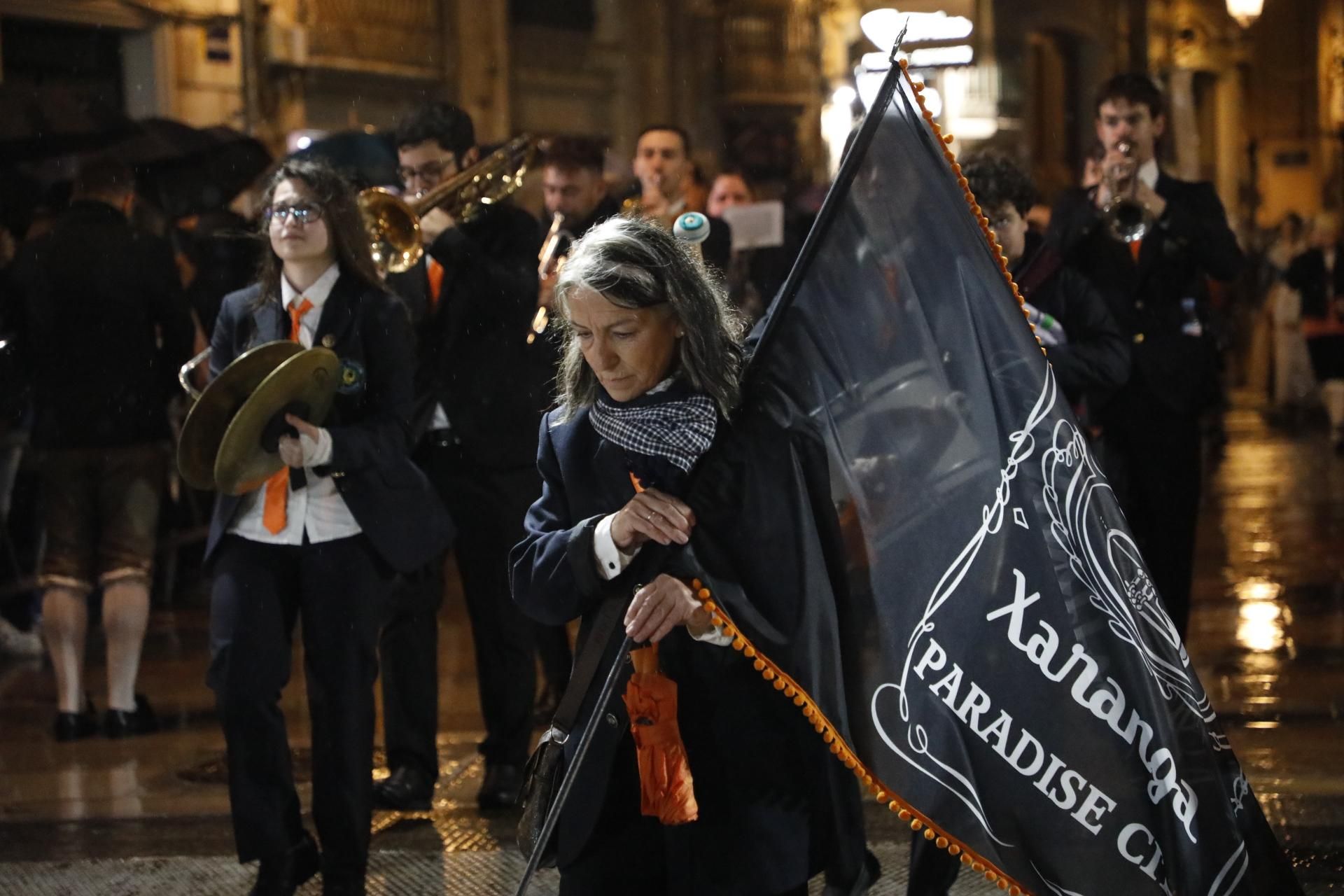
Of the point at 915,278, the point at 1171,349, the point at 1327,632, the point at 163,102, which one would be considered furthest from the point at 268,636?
the point at 163,102

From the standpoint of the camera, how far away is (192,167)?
9.39 meters

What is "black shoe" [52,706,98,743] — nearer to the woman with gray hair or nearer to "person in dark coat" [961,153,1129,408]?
"person in dark coat" [961,153,1129,408]

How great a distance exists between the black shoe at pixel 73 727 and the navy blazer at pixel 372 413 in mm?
2388

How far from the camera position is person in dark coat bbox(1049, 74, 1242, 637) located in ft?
20.0

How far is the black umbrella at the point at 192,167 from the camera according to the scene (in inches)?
365

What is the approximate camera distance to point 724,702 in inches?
129

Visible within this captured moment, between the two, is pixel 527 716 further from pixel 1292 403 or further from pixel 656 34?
pixel 1292 403

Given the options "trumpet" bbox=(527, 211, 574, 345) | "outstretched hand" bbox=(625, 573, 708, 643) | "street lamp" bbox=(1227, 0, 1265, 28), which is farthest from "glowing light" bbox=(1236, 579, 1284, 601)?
"street lamp" bbox=(1227, 0, 1265, 28)

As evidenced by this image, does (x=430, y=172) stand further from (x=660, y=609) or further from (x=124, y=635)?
(x=660, y=609)

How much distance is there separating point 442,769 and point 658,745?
3.23m

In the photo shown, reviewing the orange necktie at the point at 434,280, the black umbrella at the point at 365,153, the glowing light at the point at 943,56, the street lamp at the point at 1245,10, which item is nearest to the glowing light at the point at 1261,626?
the orange necktie at the point at 434,280

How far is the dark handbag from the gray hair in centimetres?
43

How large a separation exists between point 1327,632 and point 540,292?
12.9 ft

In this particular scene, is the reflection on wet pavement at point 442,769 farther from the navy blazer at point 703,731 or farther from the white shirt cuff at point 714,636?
the white shirt cuff at point 714,636
